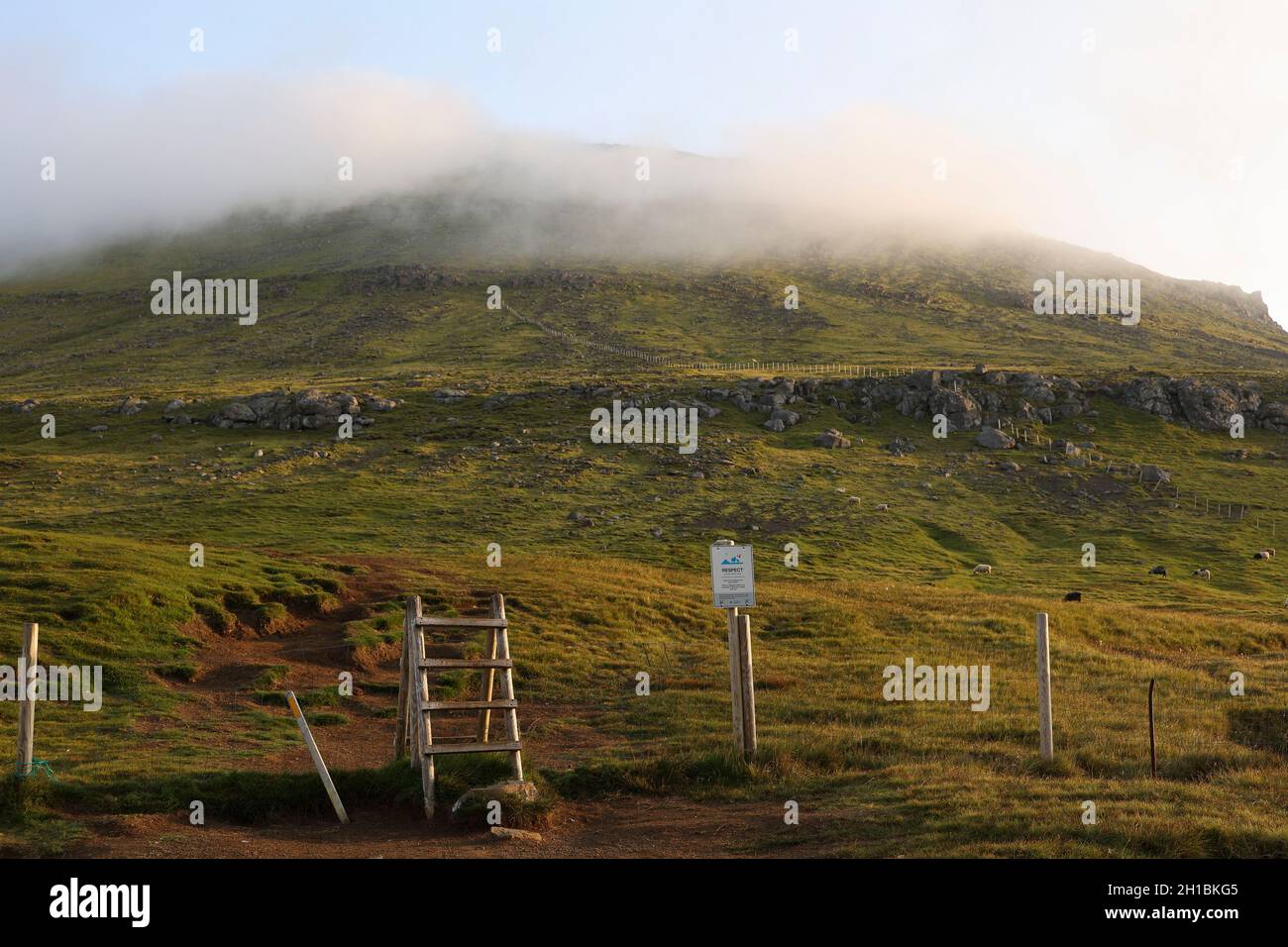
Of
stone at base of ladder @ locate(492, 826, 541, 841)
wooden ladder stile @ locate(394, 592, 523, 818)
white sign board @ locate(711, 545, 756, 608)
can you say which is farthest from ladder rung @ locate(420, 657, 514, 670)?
white sign board @ locate(711, 545, 756, 608)

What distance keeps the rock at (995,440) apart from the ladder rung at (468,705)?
82.5 meters

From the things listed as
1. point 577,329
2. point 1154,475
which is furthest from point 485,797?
point 577,329

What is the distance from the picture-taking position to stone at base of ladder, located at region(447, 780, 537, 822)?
1614 cm

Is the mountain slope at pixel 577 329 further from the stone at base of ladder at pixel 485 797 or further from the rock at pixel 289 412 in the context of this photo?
the stone at base of ladder at pixel 485 797

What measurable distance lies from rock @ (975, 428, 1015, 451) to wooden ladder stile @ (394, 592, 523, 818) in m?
81.5

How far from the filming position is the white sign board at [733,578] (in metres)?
19.1

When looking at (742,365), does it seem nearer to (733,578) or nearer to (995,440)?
(995,440)

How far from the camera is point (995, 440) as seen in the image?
308ft

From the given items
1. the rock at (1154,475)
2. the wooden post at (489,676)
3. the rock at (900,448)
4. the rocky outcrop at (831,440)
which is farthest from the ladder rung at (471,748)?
the rock at (1154,475)

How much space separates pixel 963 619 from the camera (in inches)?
1512

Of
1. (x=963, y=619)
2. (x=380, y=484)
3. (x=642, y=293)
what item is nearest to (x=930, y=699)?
(x=963, y=619)

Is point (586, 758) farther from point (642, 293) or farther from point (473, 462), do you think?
point (642, 293)

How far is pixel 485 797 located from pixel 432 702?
6.06 feet

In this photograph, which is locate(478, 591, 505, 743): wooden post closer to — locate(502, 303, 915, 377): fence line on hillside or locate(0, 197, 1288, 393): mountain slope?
locate(502, 303, 915, 377): fence line on hillside
